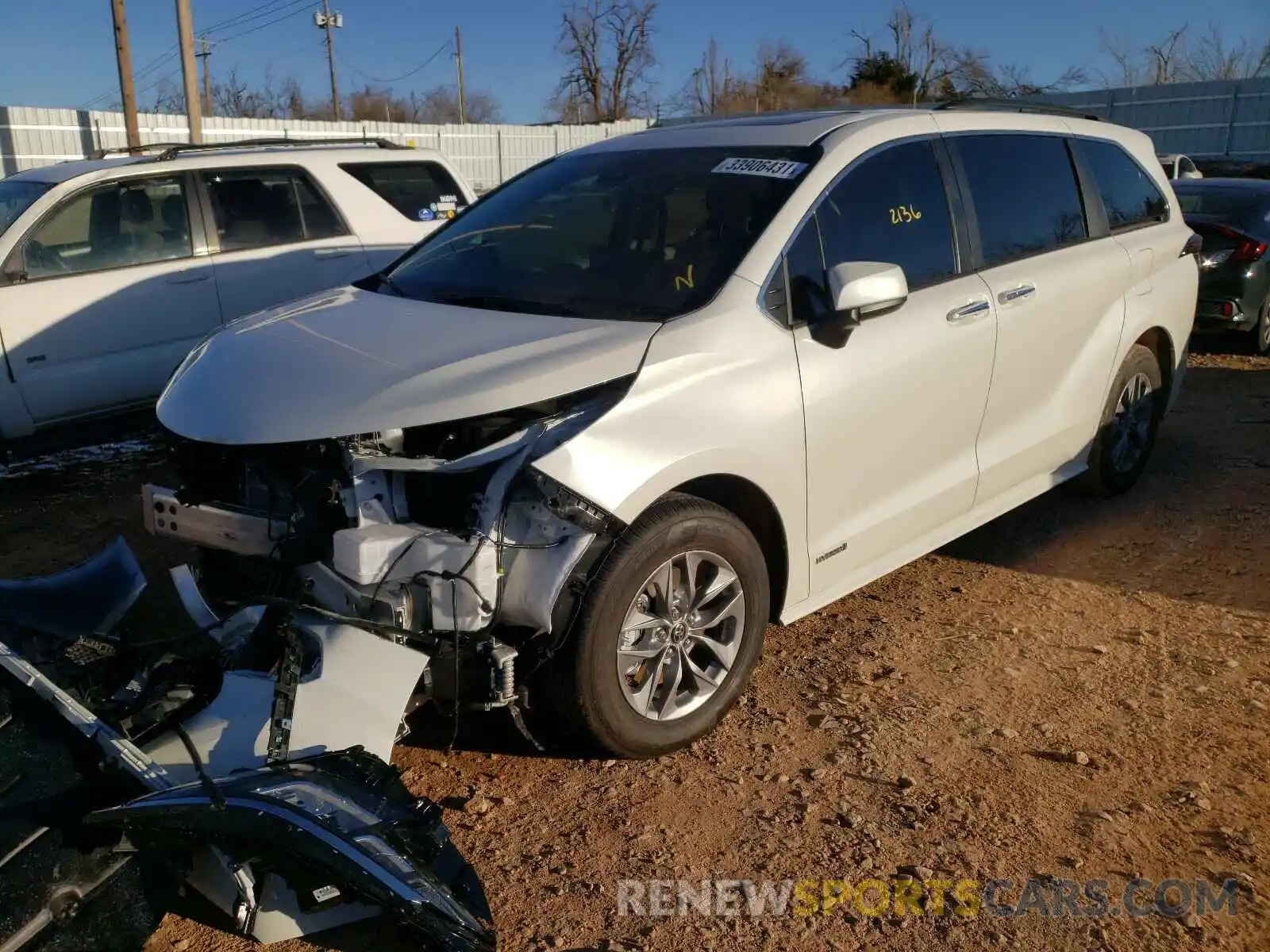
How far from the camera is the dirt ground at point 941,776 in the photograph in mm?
2809

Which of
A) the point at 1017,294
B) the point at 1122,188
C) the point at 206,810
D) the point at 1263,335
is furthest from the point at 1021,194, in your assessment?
the point at 1263,335

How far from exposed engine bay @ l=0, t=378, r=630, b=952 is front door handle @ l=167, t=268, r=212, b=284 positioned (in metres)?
3.80

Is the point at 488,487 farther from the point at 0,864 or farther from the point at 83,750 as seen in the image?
the point at 0,864

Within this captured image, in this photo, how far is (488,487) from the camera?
3098 millimetres

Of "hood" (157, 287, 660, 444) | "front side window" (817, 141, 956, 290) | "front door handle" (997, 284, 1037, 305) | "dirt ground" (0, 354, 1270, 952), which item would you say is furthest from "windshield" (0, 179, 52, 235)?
"front door handle" (997, 284, 1037, 305)

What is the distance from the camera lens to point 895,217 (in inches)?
166

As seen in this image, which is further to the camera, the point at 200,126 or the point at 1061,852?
the point at 200,126

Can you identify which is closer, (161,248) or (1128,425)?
(1128,425)

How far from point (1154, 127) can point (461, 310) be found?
27345 millimetres

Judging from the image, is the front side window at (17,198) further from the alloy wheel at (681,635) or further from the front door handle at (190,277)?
the alloy wheel at (681,635)

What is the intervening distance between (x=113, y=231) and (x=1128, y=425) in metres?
6.18

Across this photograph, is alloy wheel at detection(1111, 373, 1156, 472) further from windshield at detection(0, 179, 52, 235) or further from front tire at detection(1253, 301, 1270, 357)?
windshield at detection(0, 179, 52, 235)

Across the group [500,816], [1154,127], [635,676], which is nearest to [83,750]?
[500,816]

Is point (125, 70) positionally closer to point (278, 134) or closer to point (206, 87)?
point (278, 134)
